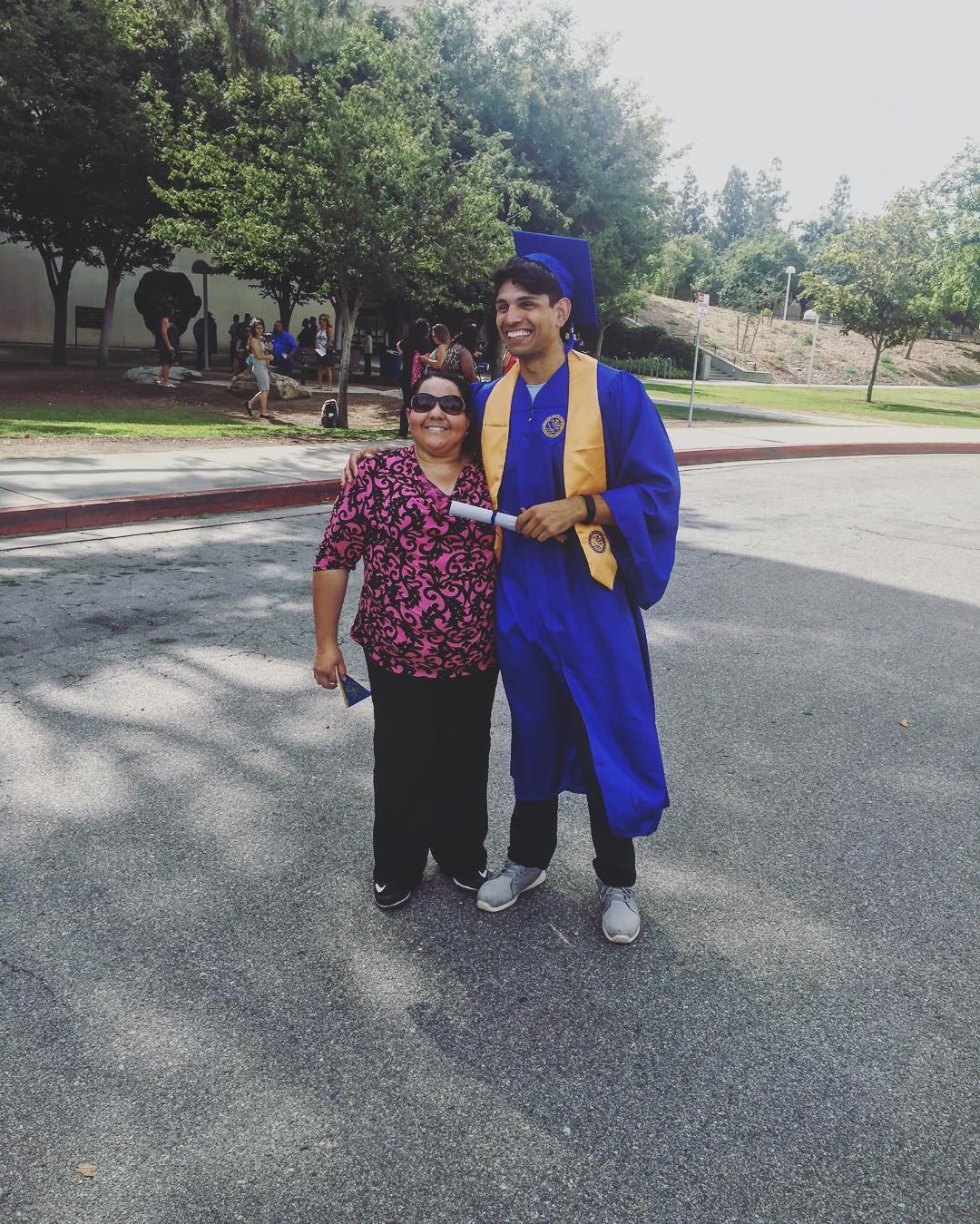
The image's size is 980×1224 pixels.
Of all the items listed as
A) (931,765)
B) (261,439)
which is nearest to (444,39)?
(261,439)

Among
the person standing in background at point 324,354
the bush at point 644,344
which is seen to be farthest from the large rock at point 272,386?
the bush at point 644,344

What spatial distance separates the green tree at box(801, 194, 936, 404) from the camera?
3147 cm

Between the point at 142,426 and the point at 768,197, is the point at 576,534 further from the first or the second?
the point at 768,197

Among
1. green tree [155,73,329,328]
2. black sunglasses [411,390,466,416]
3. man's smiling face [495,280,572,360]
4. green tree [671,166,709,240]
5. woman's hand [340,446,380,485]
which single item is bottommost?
woman's hand [340,446,380,485]

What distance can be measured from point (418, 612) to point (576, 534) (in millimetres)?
465

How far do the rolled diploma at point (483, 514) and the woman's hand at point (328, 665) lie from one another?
0.57m

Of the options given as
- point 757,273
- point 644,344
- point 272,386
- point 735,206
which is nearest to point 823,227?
point 735,206

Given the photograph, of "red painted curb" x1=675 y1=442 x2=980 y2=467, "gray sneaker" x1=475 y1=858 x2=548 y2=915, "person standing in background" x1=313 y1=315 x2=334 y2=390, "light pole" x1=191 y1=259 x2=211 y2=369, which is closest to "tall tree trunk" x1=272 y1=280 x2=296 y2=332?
"light pole" x1=191 y1=259 x2=211 y2=369

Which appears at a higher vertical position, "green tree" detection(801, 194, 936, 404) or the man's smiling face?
"green tree" detection(801, 194, 936, 404)

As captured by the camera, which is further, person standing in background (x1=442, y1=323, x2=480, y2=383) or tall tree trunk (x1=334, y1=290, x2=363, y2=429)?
tall tree trunk (x1=334, y1=290, x2=363, y2=429)

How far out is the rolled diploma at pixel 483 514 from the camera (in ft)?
8.10

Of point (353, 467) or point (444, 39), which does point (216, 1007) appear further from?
point (444, 39)

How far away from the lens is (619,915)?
9.54 ft

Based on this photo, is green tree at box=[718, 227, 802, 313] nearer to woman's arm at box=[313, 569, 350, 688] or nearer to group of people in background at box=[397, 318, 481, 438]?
group of people in background at box=[397, 318, 481, 438]
